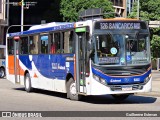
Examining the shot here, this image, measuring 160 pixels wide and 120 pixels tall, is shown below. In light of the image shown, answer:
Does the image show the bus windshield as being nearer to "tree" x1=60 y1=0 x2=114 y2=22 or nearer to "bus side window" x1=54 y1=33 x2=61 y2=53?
"bus side window" x1=54 y1=33 x2=61 y2=53

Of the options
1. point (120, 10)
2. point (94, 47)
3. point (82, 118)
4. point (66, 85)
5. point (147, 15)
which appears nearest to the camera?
point (82, 118)

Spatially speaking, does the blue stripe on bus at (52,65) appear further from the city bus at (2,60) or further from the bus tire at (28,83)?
the city bus at (2,60)

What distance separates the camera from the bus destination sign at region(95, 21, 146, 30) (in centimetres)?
1683

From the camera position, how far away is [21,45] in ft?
78.2

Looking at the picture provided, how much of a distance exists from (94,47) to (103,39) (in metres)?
0.46

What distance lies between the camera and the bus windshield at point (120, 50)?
16.7 metres

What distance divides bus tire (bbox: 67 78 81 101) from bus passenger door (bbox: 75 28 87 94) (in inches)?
15.6

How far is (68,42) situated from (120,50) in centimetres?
252

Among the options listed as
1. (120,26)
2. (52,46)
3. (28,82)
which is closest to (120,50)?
(120,26)

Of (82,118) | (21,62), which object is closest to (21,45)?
(21,62)

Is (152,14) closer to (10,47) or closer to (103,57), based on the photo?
(10,47)

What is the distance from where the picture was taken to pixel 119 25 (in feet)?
55.9

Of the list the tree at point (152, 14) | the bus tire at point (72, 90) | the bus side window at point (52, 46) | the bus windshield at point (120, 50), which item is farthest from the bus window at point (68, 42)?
the tree at point (152, 14)

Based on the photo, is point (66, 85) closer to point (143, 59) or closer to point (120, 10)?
point (143, 59)
